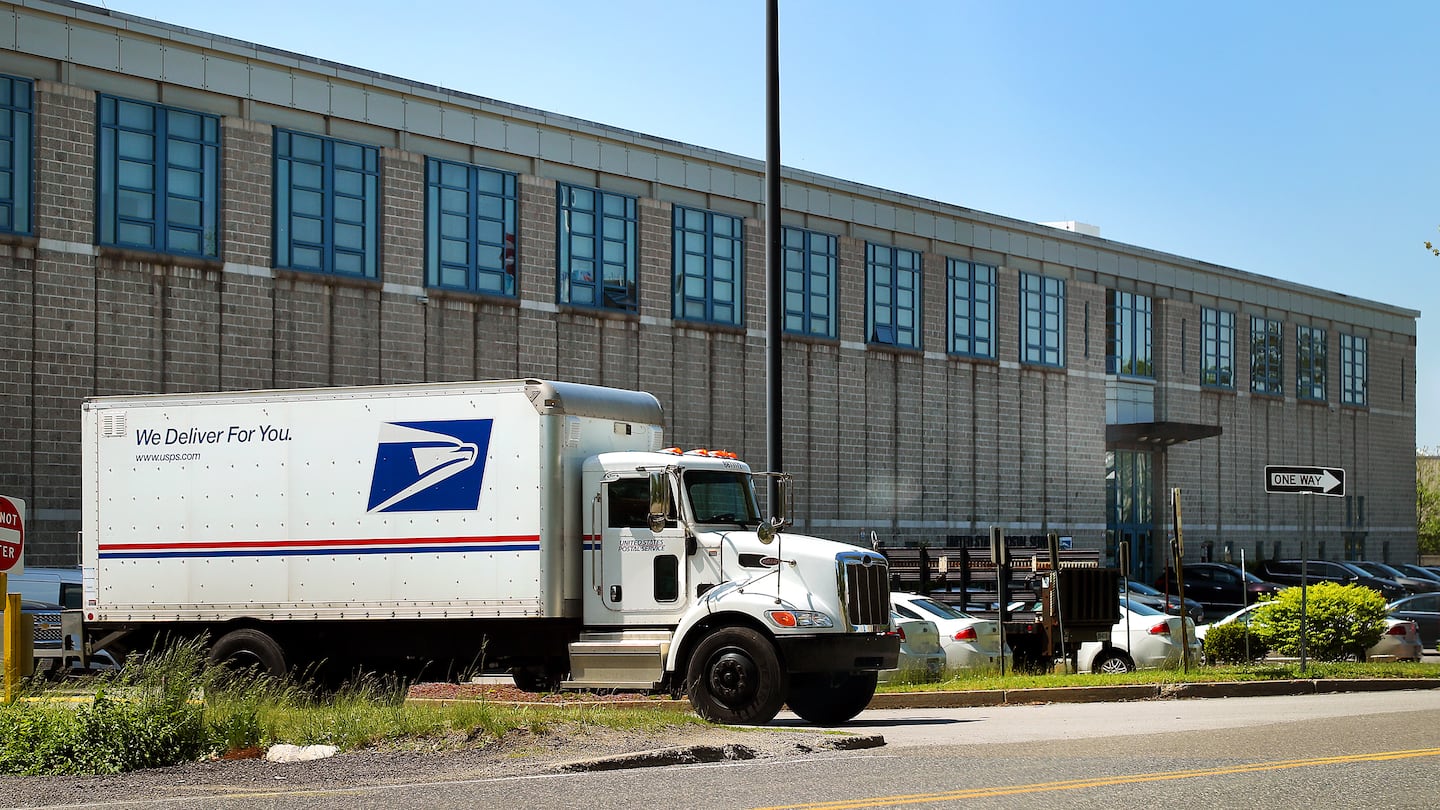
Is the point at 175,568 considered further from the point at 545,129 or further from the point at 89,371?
the point at 545,129

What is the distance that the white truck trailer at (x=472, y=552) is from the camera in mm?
16812

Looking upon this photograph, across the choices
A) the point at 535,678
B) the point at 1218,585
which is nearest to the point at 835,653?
the point at 535,678

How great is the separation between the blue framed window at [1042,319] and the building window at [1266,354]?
1206cm

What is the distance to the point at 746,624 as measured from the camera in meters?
16.6

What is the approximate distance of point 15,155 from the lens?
30.2 m

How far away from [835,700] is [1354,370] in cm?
5733

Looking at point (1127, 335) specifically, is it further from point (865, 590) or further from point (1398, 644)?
point (865, 590)

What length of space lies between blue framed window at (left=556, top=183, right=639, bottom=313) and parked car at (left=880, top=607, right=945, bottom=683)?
60.0 ft

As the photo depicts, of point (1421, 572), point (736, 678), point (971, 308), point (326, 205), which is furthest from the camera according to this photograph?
point (1421, 572)

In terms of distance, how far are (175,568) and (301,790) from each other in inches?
304

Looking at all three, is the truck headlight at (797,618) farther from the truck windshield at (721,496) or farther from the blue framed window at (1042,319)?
the blue framed window at (1042,319)

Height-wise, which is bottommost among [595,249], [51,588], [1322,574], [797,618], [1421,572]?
[1421,572]

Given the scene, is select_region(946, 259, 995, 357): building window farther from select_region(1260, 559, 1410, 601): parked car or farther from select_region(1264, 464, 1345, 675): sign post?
select_region(1264, 464, 1345, 675): sign post

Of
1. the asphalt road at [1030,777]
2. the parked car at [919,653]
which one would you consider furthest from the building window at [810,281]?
the asphalt road at [1030,777]
